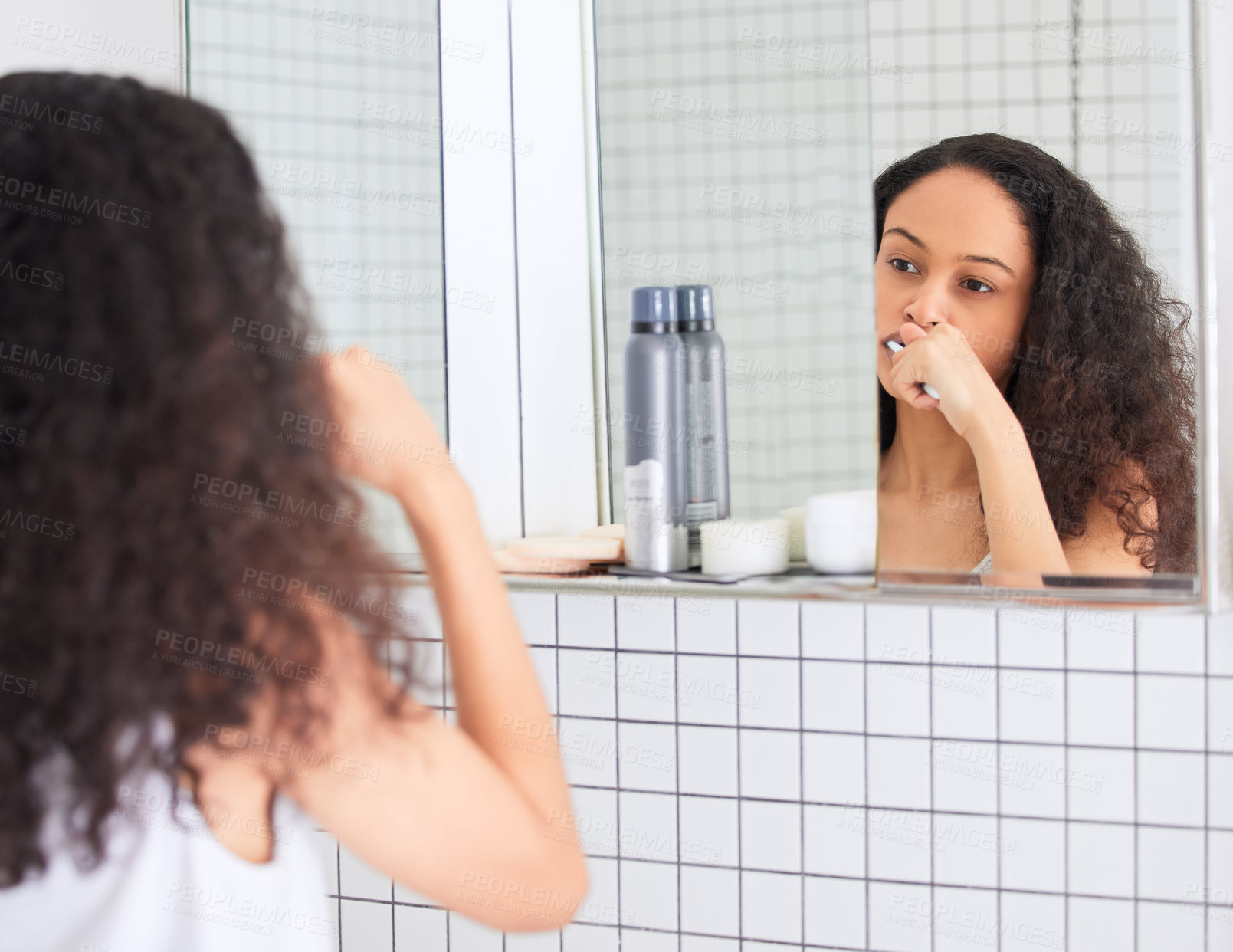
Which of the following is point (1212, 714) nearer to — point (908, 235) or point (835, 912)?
point (835, 912)

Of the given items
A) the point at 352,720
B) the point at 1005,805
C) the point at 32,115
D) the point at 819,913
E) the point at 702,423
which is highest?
the point at 32,115

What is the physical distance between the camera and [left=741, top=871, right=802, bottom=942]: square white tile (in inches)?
46.7

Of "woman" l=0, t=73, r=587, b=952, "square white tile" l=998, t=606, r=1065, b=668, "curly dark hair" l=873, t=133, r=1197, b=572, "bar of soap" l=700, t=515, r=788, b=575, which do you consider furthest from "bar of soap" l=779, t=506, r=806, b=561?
"woman" l=0, t=73, r=587, b=952

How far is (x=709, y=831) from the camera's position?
3.97 feet

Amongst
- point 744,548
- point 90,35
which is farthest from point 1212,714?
point 90,35

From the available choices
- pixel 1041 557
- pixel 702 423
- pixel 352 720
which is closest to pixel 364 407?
pixel 352 720

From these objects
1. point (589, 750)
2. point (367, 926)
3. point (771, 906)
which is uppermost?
point (589, 750)

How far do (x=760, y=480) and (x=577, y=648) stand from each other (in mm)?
308

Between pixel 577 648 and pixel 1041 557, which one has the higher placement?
pixel 1041 557

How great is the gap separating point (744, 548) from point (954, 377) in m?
0.26

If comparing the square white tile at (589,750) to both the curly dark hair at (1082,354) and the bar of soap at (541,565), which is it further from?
the curly dark hair at (1082,354)

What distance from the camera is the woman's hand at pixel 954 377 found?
3.38 feet

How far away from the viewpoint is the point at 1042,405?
103cm

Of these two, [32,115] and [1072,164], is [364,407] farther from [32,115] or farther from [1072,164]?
[1072,164]
